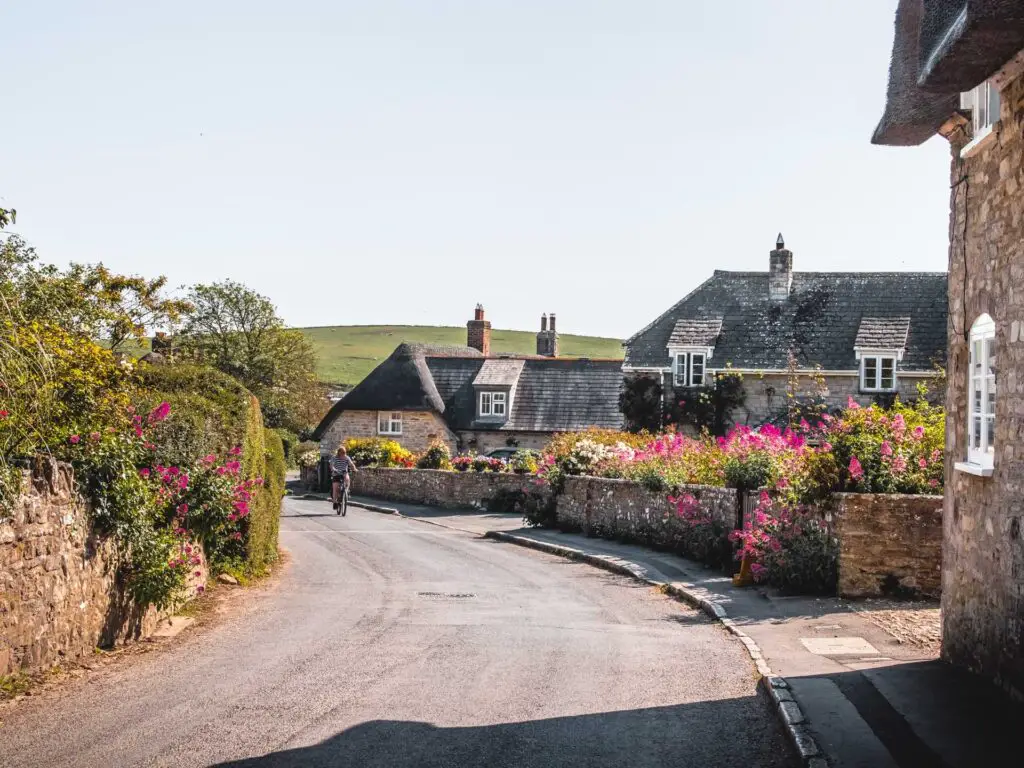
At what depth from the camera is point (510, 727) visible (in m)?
8.59

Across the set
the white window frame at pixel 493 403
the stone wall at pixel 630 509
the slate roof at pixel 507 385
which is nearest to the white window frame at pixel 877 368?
the slate roof at pixel 507 385

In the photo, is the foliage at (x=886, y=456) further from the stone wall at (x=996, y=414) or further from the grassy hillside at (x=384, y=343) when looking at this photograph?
the grassy hillside at (x=384, y=343)

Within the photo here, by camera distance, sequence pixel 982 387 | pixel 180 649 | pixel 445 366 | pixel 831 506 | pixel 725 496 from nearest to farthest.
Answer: pixel 982 387 → pixel 180 649 → pixel 831 506 → pixel 725 496 → pixel 445 366

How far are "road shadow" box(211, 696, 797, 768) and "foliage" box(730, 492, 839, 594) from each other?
21.9ft

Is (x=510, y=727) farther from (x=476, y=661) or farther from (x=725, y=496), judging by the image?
(x=725, y=496)

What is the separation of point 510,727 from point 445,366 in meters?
51.1

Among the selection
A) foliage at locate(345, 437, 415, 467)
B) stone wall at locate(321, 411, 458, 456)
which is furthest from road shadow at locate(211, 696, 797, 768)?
stone wall at locate(321, 411, 458, 456)

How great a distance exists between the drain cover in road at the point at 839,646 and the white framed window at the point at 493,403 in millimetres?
43280

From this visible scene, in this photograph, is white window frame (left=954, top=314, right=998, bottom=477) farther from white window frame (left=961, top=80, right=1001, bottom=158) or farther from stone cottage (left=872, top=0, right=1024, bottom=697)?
white window frame (left=961, top=80, right=1001, bottom=158)

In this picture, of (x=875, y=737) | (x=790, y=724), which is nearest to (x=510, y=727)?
(x=790, y=724)

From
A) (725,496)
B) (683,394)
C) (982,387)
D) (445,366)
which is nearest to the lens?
(982,387)

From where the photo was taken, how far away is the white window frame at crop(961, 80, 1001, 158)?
9992 millimetres

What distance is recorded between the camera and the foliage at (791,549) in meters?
15.6

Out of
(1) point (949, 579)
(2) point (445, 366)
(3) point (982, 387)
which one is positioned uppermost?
(2) point (445, 366)
